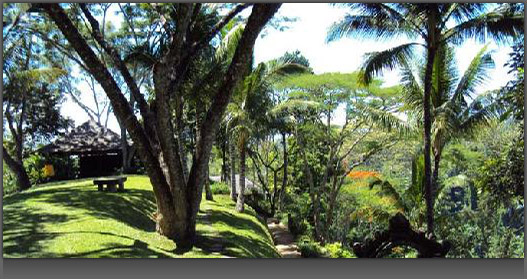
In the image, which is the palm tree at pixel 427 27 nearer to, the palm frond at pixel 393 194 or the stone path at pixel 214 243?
the palm frond at pixel 393 194

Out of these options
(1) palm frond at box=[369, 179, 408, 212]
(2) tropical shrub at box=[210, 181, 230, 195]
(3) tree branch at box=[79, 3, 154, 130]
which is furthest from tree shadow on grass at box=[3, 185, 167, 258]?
(2) tropical shrub at box=[210, 181, 230, 195]

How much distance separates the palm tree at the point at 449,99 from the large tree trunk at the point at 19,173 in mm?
5790

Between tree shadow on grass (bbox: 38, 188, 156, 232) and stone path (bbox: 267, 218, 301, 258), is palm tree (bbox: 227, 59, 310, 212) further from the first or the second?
tree shadow on grass (bbox: 38, 188, 156, 232)

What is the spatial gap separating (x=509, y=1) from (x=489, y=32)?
584mm

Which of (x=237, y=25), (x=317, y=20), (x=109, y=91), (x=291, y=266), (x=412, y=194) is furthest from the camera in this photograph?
(x=237, y=25)

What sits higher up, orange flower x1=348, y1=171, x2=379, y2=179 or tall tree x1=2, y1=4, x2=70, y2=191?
tall tree x1=2, y1=4, x2=70, y2=191

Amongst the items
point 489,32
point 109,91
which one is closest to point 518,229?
point 489,32

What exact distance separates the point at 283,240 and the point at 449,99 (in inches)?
182

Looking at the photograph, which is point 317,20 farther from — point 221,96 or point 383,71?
point 221,96

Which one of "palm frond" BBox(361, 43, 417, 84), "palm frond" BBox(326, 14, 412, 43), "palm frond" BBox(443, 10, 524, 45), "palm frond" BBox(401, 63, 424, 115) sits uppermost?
"palm frond" BBox(326, 14, 412, 43)

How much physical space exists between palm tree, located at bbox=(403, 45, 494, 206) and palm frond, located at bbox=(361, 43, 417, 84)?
0.27 m

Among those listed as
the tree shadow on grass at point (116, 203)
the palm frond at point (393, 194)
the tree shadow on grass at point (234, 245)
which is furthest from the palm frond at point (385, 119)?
the tree shadow on grass at point (116, 203)

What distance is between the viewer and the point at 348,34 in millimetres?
6758

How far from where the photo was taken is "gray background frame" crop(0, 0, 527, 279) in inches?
194
